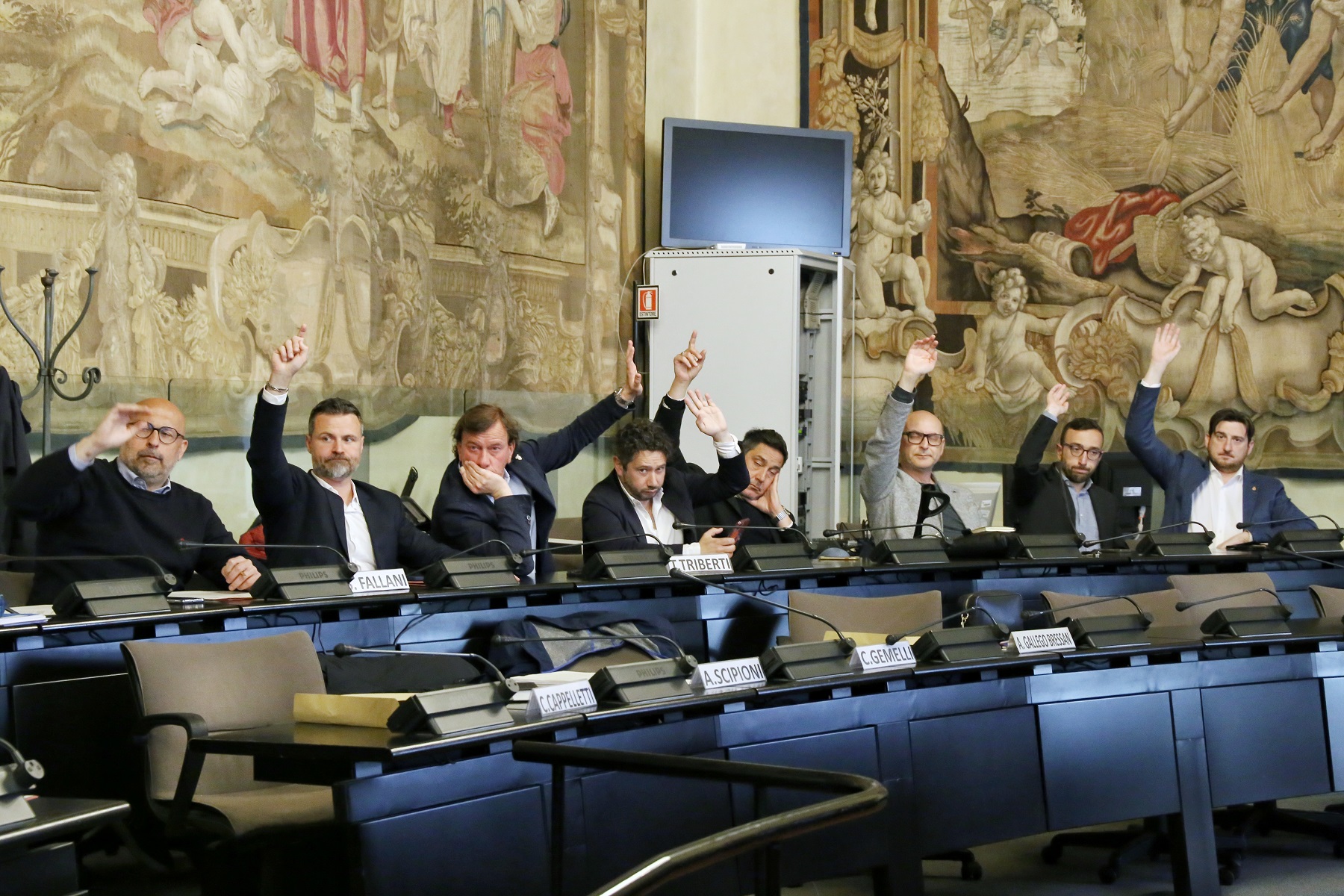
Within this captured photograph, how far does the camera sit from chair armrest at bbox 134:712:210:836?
3412 mm

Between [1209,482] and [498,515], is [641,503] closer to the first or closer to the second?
[498,515]

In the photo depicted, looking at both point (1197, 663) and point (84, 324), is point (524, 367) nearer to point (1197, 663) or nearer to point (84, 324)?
point (84, 324)

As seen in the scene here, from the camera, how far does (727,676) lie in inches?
143

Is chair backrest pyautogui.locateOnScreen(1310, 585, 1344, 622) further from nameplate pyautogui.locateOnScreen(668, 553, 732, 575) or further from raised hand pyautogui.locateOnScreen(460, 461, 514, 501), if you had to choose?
raised hand pyautogui.locateOnScreen(460, 461, 514, 501)

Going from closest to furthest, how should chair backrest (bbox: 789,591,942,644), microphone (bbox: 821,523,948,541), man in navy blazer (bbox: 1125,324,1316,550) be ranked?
1. chair backrest (bbox: 789,591,942,644)
2. microphone (bbox: 821,523,948,541)
3. man in navy blazer (bbox: 1125,324,1316,550)

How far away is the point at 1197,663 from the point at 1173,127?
607 centimetres

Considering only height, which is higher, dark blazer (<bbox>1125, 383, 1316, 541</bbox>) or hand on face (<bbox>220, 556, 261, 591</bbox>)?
dark blazer (<bbox>1125, 383, 1316, 541</bbox>)

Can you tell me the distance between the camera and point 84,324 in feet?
19.4

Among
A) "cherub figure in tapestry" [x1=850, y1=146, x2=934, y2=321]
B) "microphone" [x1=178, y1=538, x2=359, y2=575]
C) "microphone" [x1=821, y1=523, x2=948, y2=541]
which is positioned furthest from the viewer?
"cherub figure in tapestry" [x1=850, y1=146, x2=934, y2=321]

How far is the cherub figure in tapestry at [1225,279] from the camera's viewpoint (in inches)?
372

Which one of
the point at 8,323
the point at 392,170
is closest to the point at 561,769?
the point at 8,323

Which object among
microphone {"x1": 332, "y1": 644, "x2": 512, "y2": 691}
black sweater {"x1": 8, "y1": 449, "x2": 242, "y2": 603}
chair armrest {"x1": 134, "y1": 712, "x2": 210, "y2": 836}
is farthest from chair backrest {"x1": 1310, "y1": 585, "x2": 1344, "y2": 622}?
chair armrest {"x1": 134, "y1": 712, "x2": 210, "y2": 836}

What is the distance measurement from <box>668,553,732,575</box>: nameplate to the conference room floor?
3.57ft

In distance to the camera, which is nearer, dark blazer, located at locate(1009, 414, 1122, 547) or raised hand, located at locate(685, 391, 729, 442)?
raised hand, located at locate(685, 391, 729, 442)
